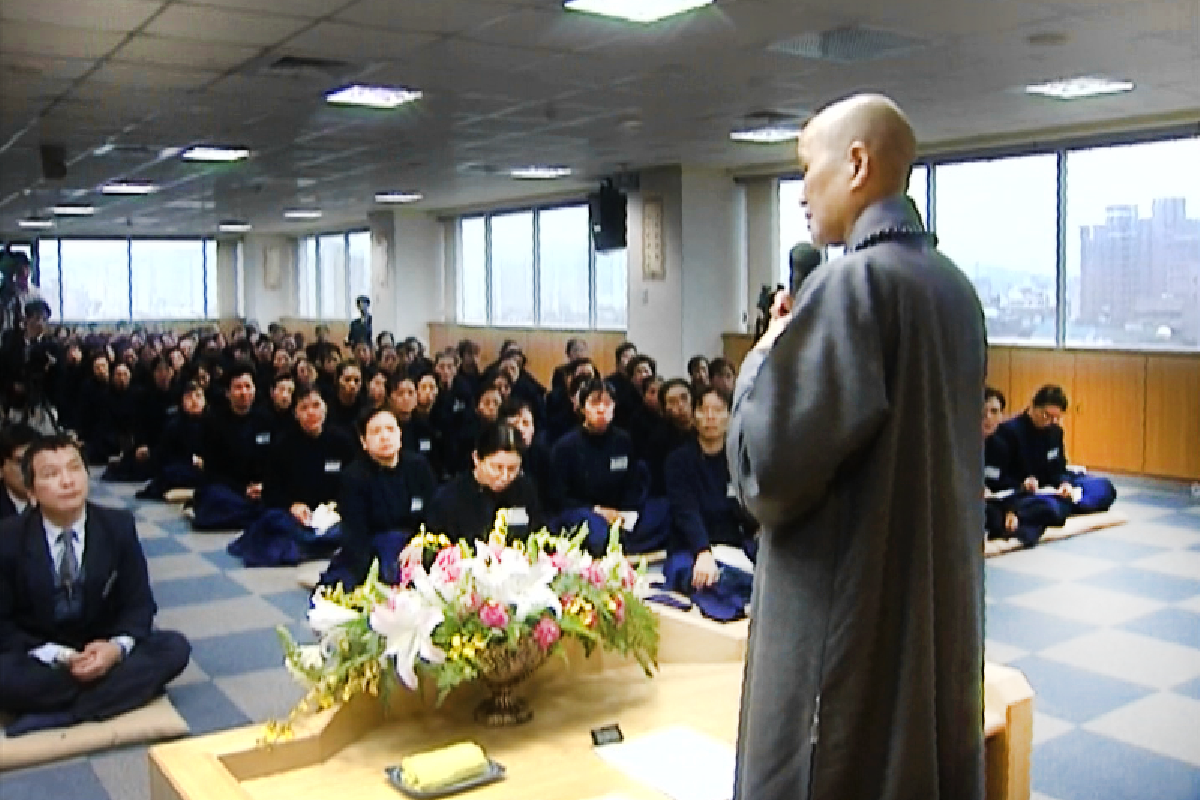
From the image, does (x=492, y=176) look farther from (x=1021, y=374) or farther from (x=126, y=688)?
(x=126, y=688)

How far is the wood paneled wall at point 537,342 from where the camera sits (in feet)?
47.1

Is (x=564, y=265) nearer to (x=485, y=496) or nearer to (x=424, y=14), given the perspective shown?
(x=424, y=14)

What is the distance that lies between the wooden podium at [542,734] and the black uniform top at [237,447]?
551cm

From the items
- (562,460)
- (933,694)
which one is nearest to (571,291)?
(562,460)

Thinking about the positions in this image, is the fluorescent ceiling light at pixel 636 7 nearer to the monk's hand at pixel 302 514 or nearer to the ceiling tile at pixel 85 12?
the ceiling tile at pixel 85 12

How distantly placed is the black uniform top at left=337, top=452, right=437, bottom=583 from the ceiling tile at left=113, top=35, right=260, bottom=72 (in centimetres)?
214

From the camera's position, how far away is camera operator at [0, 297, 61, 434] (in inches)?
444

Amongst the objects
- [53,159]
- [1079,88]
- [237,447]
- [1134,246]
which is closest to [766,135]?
[1079,88]

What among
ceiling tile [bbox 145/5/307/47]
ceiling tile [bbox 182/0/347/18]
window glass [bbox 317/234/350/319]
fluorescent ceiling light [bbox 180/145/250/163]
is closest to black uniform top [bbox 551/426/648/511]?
ceiling tile [bbox 145/5/307/47]

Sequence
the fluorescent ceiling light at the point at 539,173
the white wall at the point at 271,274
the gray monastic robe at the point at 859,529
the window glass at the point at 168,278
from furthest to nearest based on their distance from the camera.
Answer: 1. the window glass at the point at 168,278
2. the white wall at the point at 271,274
3. the fluorescent ceiling light at the point at 539,173
4. the gray monastic robe at the point at 859,529

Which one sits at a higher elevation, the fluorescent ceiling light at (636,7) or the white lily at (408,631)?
the fluorescent ceiling light at (636,7)

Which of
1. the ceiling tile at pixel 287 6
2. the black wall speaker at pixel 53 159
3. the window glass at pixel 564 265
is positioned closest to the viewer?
the ceiling tile at pixel 287 6

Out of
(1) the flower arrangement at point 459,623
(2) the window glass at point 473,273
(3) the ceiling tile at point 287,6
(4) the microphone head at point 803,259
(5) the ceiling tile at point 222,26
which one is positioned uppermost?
(5) the ceiling tile at point 222,26

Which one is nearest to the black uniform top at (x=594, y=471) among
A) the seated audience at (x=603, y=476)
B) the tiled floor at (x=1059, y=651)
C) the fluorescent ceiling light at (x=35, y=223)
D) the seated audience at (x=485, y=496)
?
the seated audience at (x=603, y=476)
